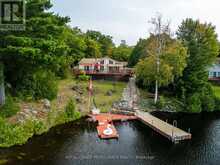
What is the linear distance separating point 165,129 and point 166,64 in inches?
458

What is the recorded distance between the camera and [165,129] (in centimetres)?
2464

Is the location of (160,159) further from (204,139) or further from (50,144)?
(50,144)

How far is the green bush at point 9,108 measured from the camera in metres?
22.4

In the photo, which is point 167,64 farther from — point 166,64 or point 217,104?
point 217,104

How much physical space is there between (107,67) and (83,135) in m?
36.2

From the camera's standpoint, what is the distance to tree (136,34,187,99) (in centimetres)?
3353

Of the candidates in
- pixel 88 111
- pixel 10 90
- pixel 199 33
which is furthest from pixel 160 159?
pixel 199 33

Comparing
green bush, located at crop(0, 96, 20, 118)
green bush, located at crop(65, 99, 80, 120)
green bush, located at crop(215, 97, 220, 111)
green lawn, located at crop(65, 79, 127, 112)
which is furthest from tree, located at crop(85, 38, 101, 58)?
green bush, located at crop(0, 96, 20, 118)

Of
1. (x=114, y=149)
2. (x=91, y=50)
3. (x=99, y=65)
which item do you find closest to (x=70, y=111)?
(x=114, y=149)

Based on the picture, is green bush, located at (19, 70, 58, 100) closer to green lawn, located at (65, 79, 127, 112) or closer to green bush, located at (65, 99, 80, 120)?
green bush, located at (65, 99, 80, 120)

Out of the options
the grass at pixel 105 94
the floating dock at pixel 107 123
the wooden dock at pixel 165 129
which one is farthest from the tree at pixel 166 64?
the floating dock at pixel 107 123

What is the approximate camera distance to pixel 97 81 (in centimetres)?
4775

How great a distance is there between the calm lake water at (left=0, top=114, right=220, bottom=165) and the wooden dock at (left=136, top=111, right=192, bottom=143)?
56 cm

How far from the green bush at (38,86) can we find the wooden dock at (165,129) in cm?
1051
